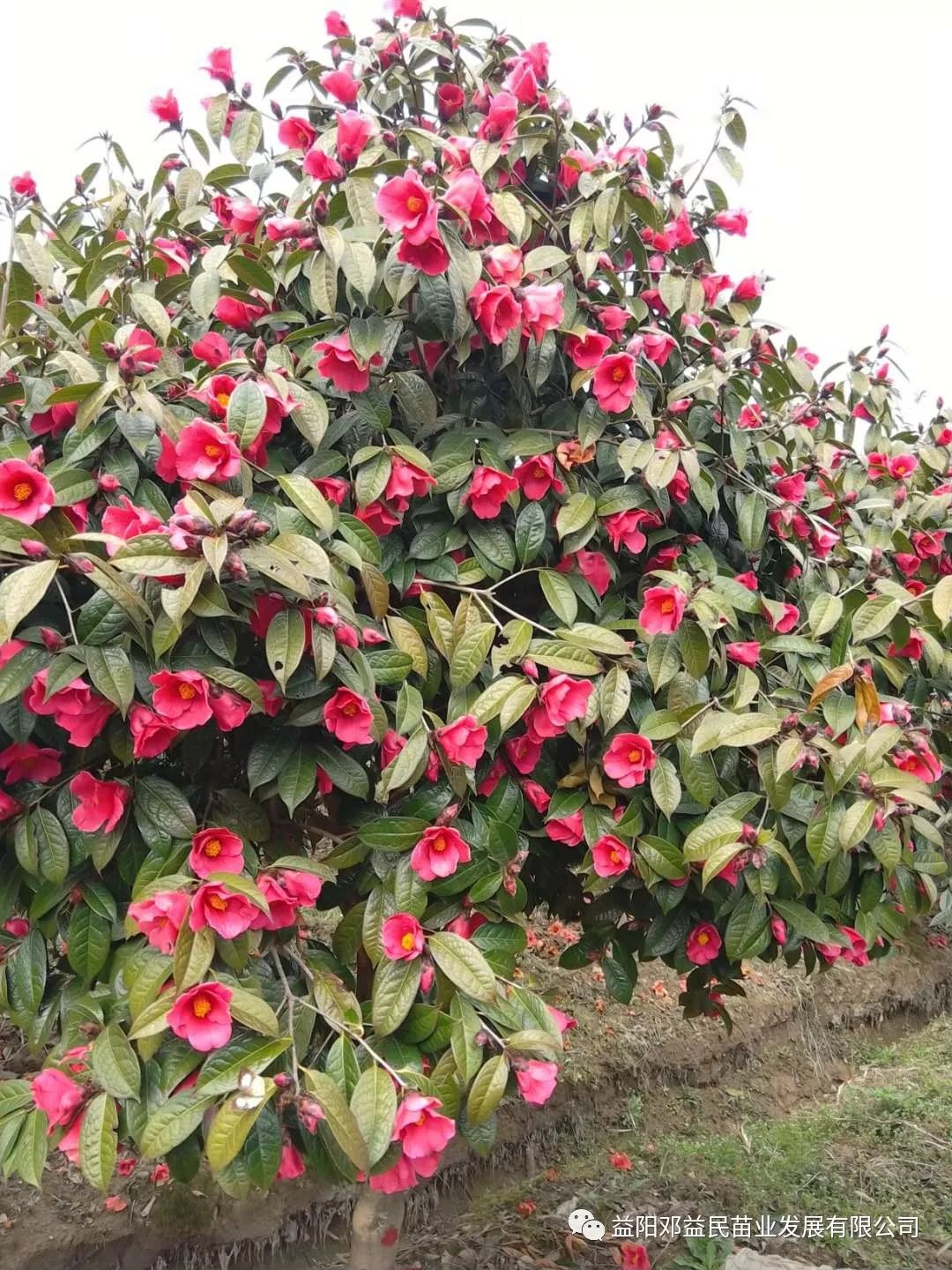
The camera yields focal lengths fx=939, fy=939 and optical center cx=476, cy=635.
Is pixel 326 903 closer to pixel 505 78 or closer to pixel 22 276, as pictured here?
pixel 22 276

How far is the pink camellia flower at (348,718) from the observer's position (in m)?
1.04

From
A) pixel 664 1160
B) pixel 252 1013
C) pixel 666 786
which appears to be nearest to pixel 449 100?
pixel 666 786

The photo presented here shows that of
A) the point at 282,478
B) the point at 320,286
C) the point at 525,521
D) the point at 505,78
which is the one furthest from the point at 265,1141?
the point at 505,78

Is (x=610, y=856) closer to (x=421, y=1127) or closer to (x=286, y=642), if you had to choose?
(x=421, y=1127)

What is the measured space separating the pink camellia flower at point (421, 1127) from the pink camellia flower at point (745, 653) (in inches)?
27.5

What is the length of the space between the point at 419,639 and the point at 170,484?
1.18 feet

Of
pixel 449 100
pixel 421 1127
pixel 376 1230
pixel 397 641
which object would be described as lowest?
pixel 376 1230

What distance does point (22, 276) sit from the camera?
51.1 inches

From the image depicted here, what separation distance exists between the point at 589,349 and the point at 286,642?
609 mm

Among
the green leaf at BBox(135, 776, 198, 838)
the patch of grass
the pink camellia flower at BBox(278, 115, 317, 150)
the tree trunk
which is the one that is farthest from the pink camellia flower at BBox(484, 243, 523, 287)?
the patch of grass

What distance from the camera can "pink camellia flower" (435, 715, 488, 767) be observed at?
1079 millimetres

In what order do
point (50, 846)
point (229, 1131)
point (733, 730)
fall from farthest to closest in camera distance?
point (733, 730) < point (50, 846) < point (229, 1131)

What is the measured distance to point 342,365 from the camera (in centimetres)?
118

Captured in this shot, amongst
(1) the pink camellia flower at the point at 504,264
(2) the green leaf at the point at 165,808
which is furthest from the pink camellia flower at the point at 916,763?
(2) the green leaf at the point at 165,808
